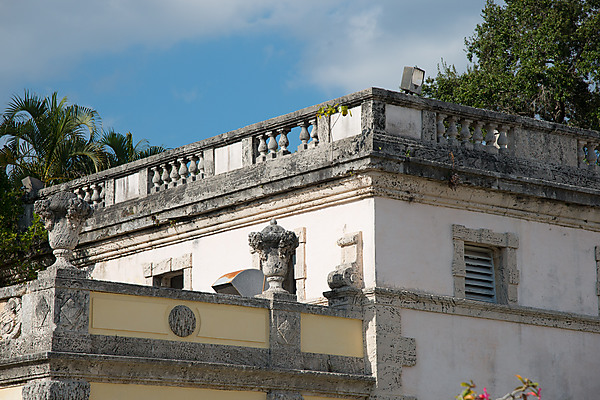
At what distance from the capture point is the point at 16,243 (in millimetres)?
→ 18062

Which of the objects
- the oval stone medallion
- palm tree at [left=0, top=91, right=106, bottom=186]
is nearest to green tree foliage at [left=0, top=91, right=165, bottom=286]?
palm tree at [left=0, top=91, right=106, bottom=186]

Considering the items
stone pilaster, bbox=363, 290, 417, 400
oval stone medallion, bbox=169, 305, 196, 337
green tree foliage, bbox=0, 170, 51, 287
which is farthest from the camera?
green tree foliage, bbox=0, 170, 51, 287

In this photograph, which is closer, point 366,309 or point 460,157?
point 366,309

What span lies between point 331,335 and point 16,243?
268 inches

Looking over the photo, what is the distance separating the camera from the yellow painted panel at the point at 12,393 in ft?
38.1

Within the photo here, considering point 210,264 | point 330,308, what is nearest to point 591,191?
point 330,308

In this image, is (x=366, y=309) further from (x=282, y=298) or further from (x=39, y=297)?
(x=39, y=297)

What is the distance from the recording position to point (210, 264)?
15875 mm

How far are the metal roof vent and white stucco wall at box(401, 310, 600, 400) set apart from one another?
6.26ft

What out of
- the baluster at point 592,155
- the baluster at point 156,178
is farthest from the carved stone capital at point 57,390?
the baluster at point 592,155

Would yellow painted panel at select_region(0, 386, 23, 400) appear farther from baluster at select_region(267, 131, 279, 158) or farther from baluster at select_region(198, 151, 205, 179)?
baluster at select_region(198, 151, 205, 179)

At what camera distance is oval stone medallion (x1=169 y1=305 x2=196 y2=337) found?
12289 mm

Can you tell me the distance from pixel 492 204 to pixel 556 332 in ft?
6.48

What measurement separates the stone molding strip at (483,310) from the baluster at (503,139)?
2130 millimetres
